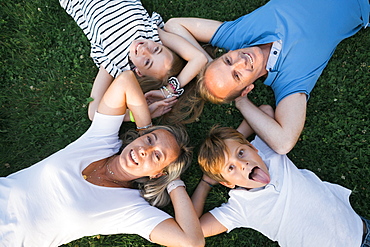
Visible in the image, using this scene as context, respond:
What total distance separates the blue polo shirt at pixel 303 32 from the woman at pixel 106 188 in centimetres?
179

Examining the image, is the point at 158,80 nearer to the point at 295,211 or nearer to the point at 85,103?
the point at 85,103

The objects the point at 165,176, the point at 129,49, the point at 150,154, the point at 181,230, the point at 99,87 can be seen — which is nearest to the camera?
the point at 150,154

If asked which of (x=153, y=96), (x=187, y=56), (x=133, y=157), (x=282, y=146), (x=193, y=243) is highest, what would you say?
(x=187, y=56)

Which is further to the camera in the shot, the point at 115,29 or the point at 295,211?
the point at 115,29

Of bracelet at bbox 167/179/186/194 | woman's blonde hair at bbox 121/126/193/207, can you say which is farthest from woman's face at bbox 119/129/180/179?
bracelet at bbox 167/179/186/194

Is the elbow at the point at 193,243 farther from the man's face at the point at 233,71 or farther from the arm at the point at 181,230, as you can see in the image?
the man's face at the point at 233,71

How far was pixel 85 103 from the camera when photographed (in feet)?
15.7

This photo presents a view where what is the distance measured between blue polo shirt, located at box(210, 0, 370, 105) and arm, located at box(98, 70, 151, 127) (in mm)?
1885

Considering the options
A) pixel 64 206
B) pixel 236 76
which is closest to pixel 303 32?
pixel 236 76

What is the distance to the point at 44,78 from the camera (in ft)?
15.9

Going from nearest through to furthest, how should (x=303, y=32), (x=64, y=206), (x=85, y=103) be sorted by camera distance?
(x=64, y=206), (x=303, y=32), (x=85, y=103)

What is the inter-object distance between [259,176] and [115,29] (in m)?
2.94

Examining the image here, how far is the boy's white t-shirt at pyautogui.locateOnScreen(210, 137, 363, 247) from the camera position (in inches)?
146

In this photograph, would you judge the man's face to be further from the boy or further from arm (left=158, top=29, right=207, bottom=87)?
the boy
